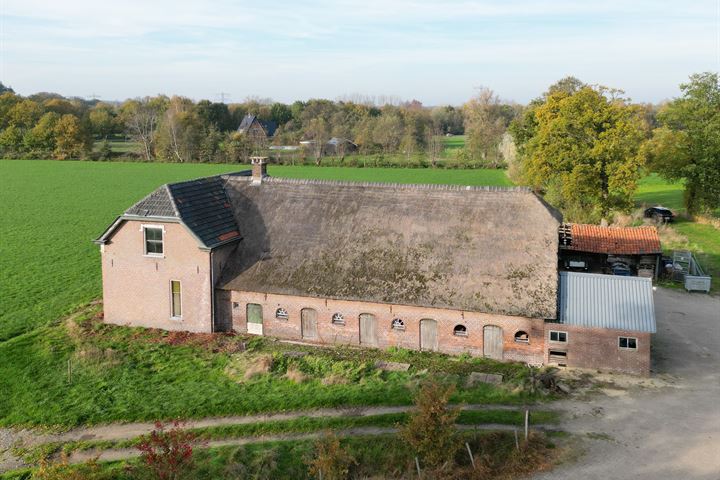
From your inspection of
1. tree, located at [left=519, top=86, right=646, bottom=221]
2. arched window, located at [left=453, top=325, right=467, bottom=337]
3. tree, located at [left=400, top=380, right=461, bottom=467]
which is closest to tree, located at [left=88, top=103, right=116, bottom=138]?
tree, located at [left=519, top=86, right=646, bottom=221]

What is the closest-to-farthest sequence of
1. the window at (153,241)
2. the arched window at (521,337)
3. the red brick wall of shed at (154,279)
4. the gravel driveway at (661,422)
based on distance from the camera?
the gravel driveway at (661,422) < the arched window at (521,337) < the red brick wall of shed at (154,279) < the window at (153,241)

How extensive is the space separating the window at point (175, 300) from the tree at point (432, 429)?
1493 centimetres

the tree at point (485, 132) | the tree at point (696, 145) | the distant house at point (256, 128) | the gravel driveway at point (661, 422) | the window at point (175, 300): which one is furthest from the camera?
the distant house at point (256, 128)

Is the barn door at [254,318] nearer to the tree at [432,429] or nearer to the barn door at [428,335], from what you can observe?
the barn door at [428,335]

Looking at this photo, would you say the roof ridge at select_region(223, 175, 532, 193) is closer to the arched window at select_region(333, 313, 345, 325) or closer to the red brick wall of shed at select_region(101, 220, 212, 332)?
the red brick wall of shed at select_region(101, 220, 212, 332)

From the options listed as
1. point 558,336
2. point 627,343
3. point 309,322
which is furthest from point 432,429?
point 309,322

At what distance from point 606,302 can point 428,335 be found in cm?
702

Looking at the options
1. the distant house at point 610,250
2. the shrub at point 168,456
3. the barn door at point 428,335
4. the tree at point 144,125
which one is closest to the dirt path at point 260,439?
the shrub at point 168,456

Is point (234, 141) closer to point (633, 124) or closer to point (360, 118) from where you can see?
point (360, 118)

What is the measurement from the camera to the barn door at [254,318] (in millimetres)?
26531

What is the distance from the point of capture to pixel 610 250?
A: 36.5 metres

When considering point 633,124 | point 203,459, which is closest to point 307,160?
point 633,124

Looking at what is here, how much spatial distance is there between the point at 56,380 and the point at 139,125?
103 metres

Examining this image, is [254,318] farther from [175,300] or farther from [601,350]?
[601,350]
